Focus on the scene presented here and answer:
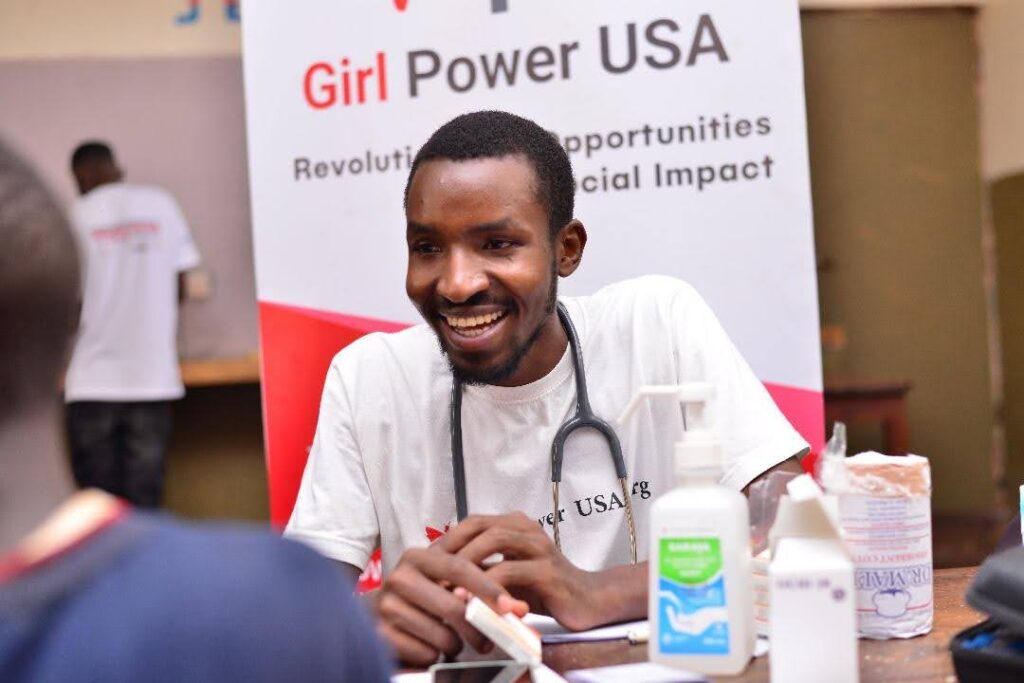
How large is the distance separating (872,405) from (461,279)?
294 cm

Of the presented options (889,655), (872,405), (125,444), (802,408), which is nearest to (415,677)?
(889,655)

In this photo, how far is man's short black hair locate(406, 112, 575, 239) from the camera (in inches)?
70.1

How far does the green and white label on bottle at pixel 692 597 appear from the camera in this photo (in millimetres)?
1077

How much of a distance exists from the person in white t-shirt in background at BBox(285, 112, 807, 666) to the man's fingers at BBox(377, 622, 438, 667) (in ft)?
1.44

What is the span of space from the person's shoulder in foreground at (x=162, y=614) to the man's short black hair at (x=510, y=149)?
1.32m

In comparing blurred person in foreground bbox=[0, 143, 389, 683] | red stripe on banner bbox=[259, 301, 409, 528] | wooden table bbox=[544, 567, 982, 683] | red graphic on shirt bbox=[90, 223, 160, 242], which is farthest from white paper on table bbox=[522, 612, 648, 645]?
red graphic on shirt bbox=[90, 223, 160, 242]

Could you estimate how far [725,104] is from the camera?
265cm

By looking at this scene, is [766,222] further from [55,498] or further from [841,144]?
[55,498]

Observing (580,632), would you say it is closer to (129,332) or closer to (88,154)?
(129,332)

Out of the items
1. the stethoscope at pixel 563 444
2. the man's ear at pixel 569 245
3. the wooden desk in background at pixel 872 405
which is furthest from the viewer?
the wooden desk in background at pixel 872 405

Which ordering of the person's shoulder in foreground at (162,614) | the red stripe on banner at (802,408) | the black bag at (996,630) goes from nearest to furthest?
the person's shoulder in foreground at (162,614) < the black bag at (996,630) < the red stripe on banner at (802,408)

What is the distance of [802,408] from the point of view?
8.73 feet

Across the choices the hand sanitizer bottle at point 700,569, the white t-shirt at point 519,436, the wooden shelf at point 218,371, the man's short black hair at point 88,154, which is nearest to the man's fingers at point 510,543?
the hand sanitizer bottle at point 700,569

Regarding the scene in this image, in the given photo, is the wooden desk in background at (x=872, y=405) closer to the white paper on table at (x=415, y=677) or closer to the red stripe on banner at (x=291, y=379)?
the red stripe on banner at (x=291, y=379)
